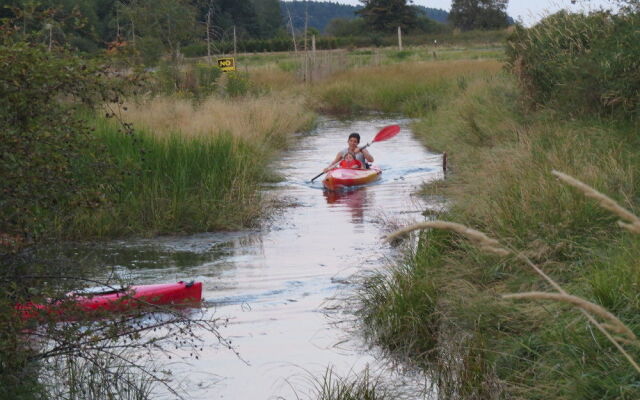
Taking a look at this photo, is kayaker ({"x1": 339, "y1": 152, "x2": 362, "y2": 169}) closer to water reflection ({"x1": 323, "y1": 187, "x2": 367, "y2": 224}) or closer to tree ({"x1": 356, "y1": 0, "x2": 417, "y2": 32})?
water reflection ({"x1": 323, "y1": 187, "x2": 367, "y2": 224})

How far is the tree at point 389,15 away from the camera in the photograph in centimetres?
7296

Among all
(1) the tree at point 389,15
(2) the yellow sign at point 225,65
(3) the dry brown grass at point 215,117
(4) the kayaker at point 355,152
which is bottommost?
(4) the kayaker at point 355,152

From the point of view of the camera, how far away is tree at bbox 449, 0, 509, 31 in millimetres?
79375

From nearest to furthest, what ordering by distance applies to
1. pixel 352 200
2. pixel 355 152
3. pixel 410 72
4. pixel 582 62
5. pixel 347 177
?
pixel 582 62 → pixel 352 200 → pixel 347 177 → pixel 355 152 → pixel 410 72

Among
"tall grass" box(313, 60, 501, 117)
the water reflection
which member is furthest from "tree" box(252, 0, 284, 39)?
the water reflection

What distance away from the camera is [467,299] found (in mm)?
6320

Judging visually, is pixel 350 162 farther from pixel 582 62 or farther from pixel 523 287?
pixel 523 287

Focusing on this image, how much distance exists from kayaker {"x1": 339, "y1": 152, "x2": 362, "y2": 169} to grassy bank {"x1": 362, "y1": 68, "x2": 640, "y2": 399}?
Answer: 568 cm

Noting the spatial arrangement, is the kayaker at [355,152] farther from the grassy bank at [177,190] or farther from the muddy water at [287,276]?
the grassy bank at [177,190]

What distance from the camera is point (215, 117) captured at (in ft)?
57.3

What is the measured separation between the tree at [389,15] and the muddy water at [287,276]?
59.1 metres

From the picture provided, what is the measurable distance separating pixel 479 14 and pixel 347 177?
6796 centimetres

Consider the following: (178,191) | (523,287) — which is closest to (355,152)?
(178,191)

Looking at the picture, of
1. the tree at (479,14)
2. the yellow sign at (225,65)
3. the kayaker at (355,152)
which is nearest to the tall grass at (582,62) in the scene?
the kayaker at (355,152)
